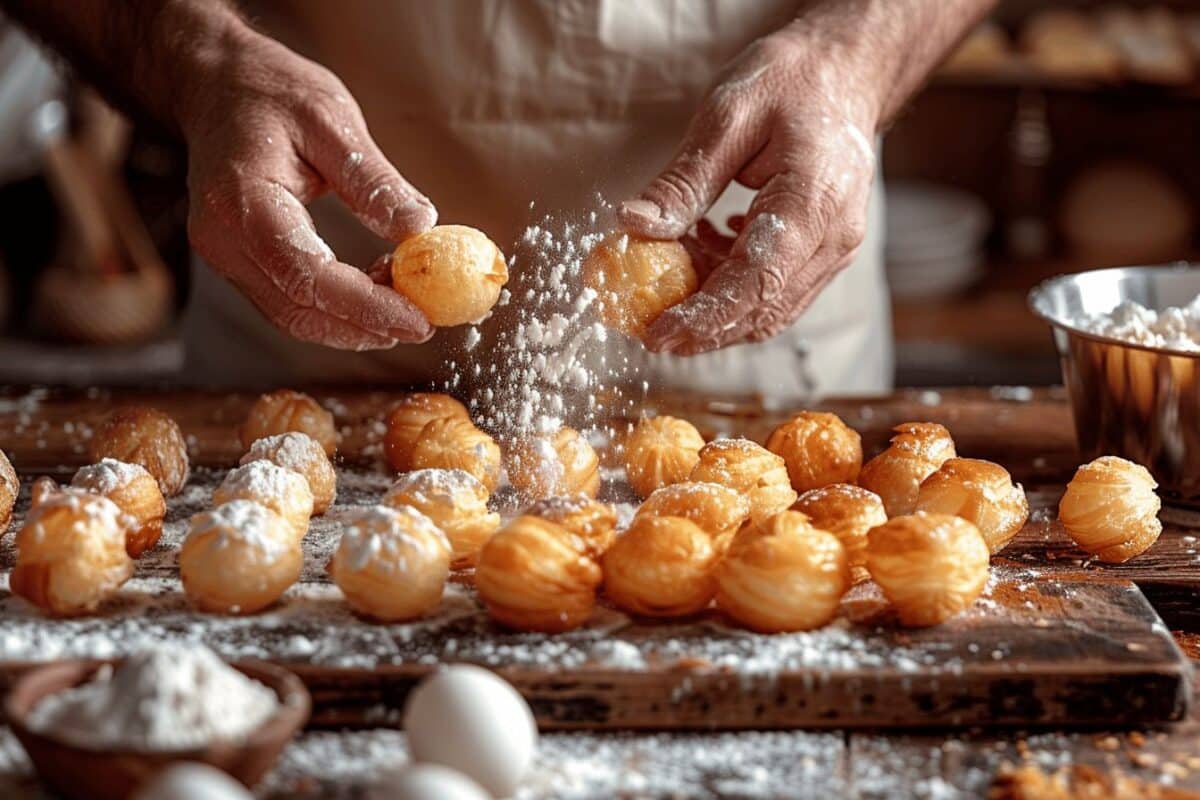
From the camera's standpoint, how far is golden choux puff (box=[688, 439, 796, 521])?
1.56 metres

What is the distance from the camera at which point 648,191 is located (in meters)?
1.71

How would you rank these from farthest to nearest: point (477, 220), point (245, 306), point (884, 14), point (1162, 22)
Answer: point (1162, 22) < point (245, 306) < point (477, 220) < point (884, 14)

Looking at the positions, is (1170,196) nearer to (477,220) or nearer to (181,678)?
(477,220)

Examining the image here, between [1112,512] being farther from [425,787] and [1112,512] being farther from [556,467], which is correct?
[425,787]

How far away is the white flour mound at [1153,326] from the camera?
1.75 m

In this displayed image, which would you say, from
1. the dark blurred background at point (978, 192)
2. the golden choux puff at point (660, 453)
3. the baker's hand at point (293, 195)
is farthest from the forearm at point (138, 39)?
the dark blurred background at point (978, 192)

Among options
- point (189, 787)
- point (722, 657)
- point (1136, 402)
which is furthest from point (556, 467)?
point (189, 787)

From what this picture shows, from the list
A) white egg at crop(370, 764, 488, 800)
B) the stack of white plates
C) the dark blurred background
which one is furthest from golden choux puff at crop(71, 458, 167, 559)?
the stack of white plates

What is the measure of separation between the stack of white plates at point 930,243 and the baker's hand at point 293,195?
6.81 ft

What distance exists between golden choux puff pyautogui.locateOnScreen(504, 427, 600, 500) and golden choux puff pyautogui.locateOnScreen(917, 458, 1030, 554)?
14.9 inches

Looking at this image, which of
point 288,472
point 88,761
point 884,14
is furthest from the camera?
point 884,14

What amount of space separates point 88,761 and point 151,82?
1.27m

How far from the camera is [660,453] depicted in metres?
1.70

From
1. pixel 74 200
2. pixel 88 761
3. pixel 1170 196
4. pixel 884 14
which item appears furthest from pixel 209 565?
pixel 1170 196
